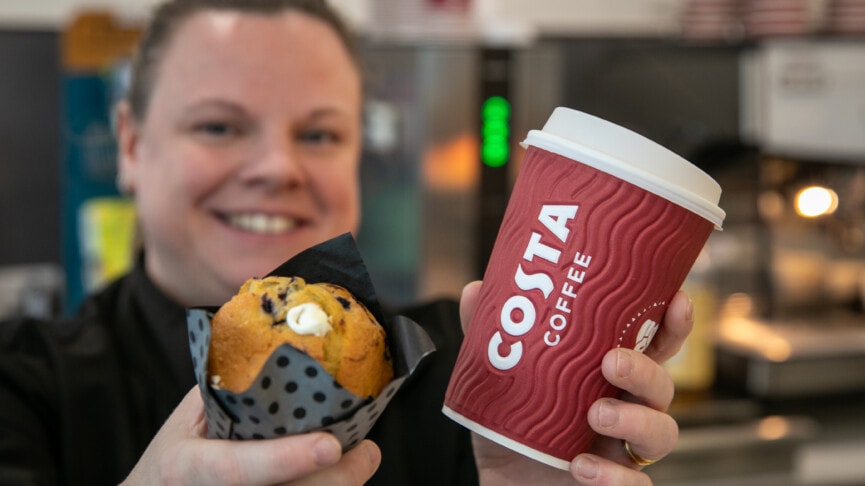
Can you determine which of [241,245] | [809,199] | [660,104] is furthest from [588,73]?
[241,245]

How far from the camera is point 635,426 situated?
841mm

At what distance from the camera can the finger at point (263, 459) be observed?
671 mm

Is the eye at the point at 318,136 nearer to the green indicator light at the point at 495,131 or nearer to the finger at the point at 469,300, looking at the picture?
the finger at the point at 469,300

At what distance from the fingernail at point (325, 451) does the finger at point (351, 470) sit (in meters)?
0.03

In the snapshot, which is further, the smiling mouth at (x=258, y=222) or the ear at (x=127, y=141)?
the ear at (x=127, y=141)

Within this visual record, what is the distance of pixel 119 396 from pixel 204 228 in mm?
245

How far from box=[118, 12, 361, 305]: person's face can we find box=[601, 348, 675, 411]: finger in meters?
0.62

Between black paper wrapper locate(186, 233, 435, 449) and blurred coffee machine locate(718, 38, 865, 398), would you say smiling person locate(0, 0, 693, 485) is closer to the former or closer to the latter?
black paper wrapper locate(186, 233, 435, 449)

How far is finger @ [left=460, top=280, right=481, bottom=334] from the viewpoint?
0.92 meters

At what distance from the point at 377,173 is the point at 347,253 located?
6.00ft

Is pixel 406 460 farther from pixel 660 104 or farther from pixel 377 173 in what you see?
pixel 660 104

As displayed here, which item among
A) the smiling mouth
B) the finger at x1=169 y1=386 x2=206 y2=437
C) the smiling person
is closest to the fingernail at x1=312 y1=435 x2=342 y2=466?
the finger at x1=169 y1=386 x2=206 y2=437

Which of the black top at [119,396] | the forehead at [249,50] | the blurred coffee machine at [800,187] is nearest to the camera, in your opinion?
the black top at [119,396]

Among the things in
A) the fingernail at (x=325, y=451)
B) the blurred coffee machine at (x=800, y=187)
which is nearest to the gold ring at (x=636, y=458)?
the fingernail at (x=325, y=451)
